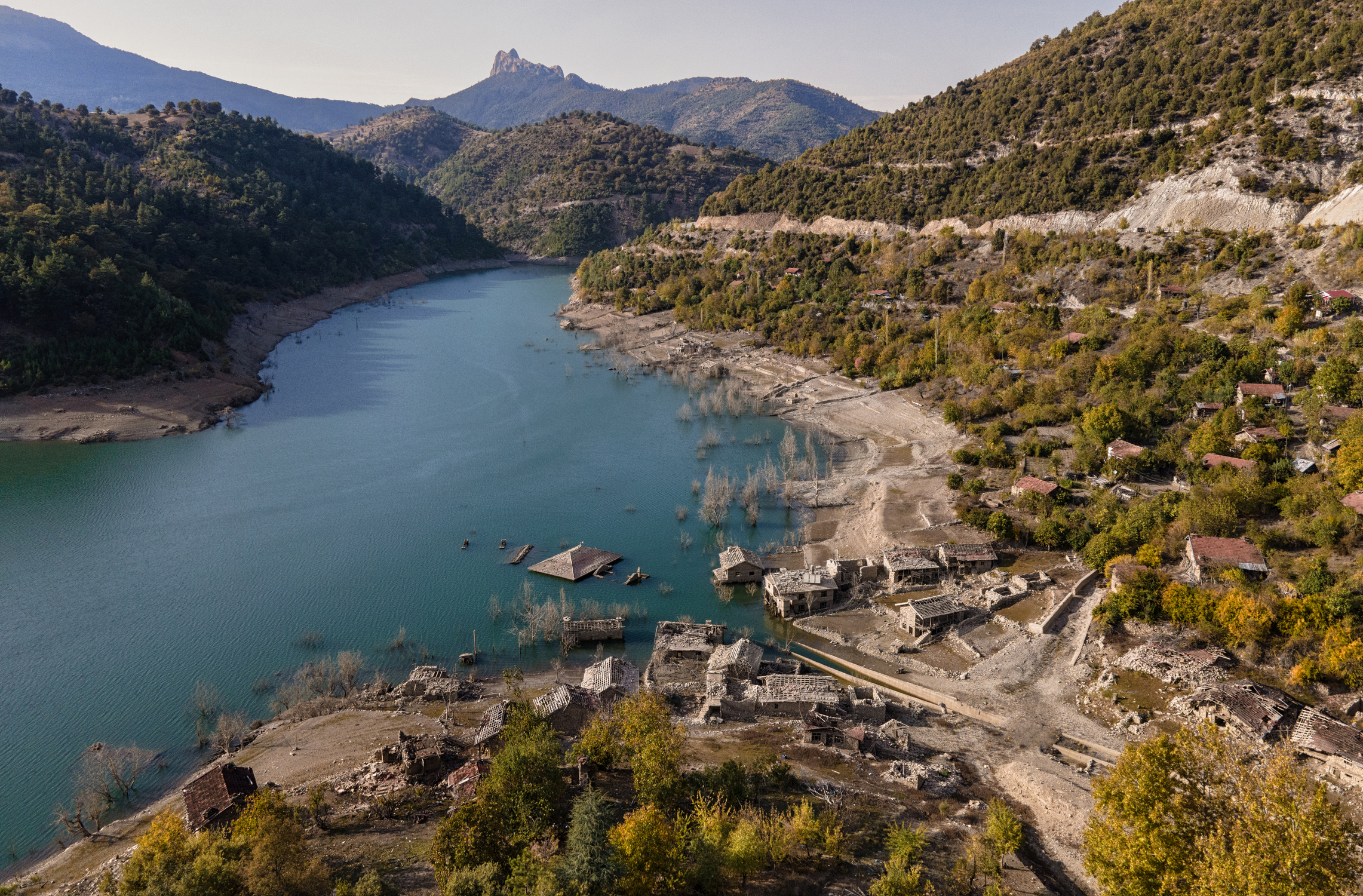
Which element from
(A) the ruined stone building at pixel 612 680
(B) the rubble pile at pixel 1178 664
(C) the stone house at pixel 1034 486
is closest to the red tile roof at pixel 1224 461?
(C) the stone house at pixel 1034 486

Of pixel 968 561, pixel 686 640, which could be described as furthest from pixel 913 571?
pixel 686 640

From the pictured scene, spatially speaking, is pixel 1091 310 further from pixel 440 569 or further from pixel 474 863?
pixel 474 863

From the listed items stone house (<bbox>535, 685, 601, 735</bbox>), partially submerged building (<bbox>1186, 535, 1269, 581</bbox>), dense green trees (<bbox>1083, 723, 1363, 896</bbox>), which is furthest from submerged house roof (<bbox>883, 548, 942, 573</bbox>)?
dense green trees (<bbox>1083, 723, 1363, 896</bbox>)

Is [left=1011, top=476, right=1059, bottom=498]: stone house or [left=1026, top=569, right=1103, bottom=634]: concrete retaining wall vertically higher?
Answer: [left=1011, top=476, right=1059, bottom=498]: stone house

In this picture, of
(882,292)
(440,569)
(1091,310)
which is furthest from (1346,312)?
(440,569)

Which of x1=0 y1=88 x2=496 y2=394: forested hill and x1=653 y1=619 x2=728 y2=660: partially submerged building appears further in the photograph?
x1=0 y1=88 x2=496 y2=394: forested hill

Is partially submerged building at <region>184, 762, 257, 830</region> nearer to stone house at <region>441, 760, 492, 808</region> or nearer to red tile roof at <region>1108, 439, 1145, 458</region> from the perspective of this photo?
stone house at <region>441, 760, 492, 808</region>

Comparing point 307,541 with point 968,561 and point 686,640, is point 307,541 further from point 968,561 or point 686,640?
point 968,561
